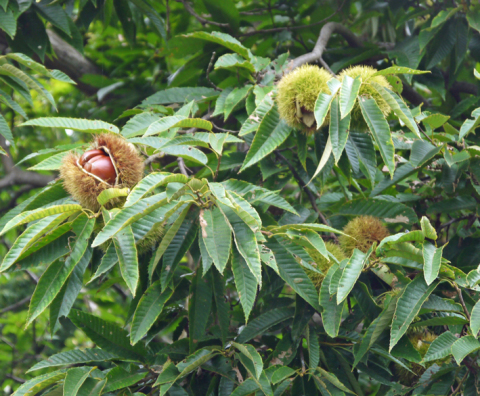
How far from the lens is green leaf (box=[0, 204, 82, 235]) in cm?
109

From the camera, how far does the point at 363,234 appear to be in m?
1.55

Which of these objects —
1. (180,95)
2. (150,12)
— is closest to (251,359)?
(180,95)

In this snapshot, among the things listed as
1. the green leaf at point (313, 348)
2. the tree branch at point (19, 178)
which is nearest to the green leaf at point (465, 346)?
the green leaf at point (313, 348)

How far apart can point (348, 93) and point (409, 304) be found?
0.56m

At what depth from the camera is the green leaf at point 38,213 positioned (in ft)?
3.56

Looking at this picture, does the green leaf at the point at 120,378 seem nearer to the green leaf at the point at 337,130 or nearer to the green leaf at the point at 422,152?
the green leaf at the point at 337,130

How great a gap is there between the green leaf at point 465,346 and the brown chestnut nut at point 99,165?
958 millimetres

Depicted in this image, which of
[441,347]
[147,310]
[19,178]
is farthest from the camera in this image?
[19,178]

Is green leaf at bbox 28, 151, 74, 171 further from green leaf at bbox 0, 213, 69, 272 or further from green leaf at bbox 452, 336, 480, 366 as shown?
green leaf at bbox 452, 336, 480, 366

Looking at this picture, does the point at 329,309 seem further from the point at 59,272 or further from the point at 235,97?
the point at 235,97

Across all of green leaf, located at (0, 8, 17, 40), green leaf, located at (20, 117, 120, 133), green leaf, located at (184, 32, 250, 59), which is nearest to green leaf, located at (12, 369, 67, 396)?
green leaf, located at (20, 117, 120, 133)

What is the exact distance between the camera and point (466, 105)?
205 centimetres

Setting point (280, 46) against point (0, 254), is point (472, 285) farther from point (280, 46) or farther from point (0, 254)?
point (0, 254)

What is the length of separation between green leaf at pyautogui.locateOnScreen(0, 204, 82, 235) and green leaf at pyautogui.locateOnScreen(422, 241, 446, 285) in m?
0.86
